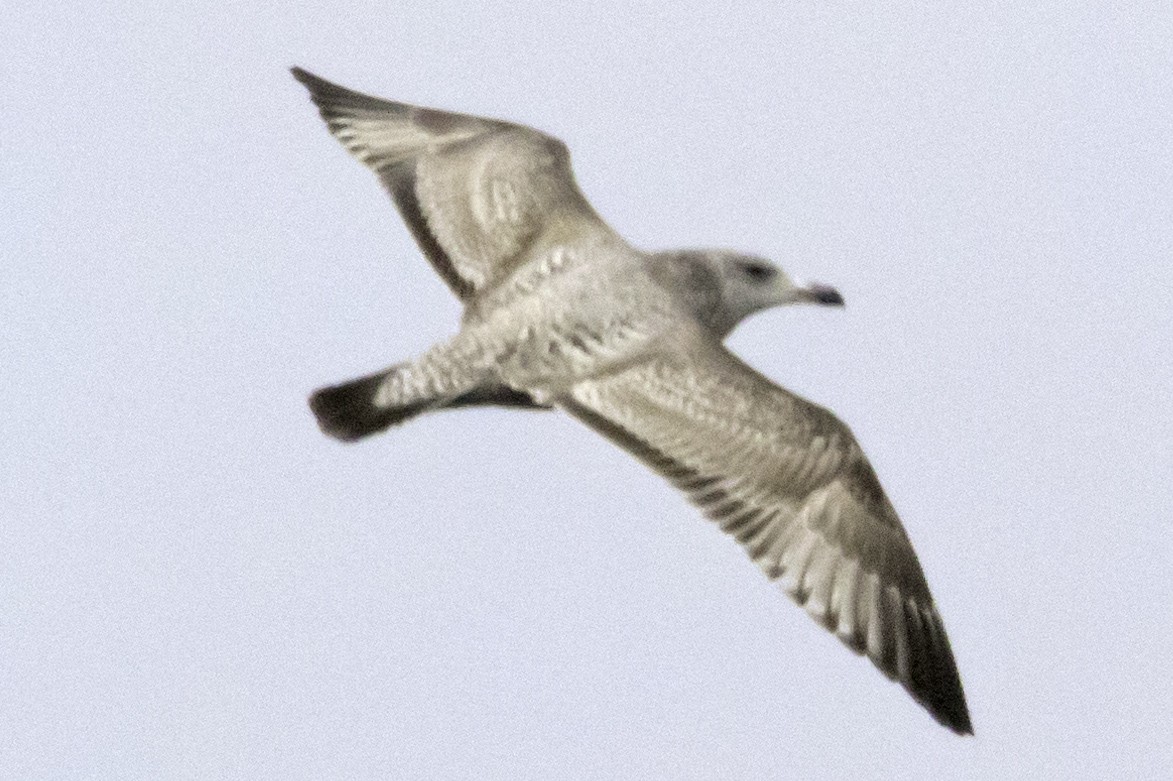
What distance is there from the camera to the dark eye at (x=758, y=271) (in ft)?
43.6

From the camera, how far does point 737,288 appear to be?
13.2m

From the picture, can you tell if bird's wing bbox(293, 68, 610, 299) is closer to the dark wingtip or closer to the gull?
the gull

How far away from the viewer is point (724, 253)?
1327cm

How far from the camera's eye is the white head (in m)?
13.0

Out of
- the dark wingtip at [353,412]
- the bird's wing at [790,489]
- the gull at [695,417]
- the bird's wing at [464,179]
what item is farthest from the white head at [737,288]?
the dark wingtip at [353,412]

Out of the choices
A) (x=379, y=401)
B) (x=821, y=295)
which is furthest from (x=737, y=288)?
(x=379, y=401)

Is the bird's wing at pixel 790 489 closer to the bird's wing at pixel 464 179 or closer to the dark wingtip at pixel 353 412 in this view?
the dark wingtip at pixel 353 412

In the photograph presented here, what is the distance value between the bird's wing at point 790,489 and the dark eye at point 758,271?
43.8 inches

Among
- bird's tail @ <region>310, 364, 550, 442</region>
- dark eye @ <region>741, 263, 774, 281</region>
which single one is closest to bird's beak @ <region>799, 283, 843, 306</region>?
dark eye @ <region>741, 263, 774, 281</region>

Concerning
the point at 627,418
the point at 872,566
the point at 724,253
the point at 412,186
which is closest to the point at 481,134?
the point at 412,186

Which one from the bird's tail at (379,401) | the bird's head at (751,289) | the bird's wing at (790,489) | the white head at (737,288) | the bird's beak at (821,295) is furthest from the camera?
the bird's beak at (821,295)

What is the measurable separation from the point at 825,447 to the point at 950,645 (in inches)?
41.5

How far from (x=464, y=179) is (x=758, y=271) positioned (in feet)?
5.24

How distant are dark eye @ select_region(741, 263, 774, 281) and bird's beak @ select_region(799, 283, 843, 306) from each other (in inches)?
8.8
